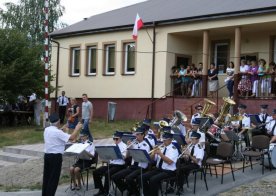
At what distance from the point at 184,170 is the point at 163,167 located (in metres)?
0.56

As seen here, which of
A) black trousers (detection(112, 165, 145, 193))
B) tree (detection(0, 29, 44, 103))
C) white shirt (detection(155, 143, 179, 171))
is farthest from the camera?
tree (detection(0, 29, 44, 103))

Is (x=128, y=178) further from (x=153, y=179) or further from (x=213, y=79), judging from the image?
(x=213, y=79)

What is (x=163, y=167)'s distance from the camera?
1084 cm

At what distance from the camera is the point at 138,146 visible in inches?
446

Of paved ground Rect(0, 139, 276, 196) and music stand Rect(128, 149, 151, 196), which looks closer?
music stand Rect(128, 149, 151, 196)

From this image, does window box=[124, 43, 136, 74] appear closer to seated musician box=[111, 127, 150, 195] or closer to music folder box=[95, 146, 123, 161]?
seated musician box=[111, 127, 150, 195]

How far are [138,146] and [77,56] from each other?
18709 mm

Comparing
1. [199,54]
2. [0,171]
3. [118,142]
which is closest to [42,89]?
[199,54]

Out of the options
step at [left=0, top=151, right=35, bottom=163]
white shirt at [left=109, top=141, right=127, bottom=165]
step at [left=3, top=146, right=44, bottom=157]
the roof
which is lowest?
step at [left=0, top=151, right=35, bottom=163]

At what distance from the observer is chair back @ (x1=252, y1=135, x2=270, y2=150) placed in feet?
43.6

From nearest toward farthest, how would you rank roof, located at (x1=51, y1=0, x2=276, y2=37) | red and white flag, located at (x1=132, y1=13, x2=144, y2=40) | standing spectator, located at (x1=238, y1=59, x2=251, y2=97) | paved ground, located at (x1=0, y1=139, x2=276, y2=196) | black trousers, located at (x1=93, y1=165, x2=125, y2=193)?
paved ground, located at (x1=0, y1=139, x2=276, y2=196), black trousers, located at (x1=93, y1=165, x2=125, y2=193), standing spectator, located at (x1=238, y1=59, x2=251, y2=97), roof, located at (x1=51, y1=0, x2=276, y2=37), red and white flag, located at (x1=132, y1=13, x2=144, y2=40)

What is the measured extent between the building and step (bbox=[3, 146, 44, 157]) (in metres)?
7.46

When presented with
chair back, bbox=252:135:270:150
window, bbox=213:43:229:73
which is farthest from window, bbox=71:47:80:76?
chair back, bbox=252:135:270:150

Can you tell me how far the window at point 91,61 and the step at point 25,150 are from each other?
10238mm
